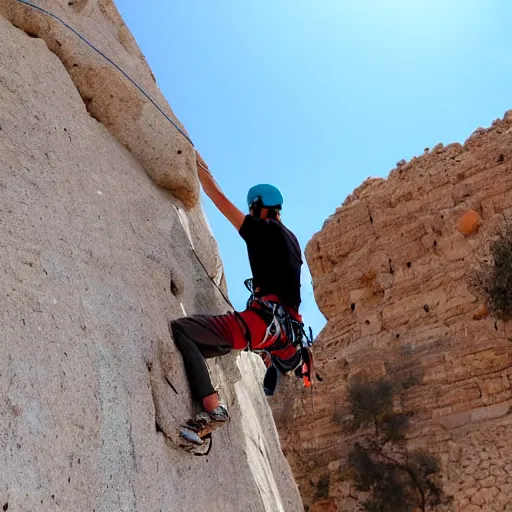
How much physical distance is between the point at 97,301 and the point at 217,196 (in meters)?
1.90

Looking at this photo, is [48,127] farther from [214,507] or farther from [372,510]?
[372,510]

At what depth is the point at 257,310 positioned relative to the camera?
438 centimetres

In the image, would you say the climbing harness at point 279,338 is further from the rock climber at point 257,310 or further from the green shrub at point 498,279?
the green shrub at point 498,279

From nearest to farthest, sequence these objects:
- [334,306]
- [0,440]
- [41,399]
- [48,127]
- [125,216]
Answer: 1. [0,440]
2. [41,399]
3. [48,127]
4. [125,216]
5. [334,306]

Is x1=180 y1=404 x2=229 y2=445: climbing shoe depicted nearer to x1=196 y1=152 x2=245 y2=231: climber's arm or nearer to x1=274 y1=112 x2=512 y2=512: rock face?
x1=196 y1=152 x2=245 y2=231: climber's arm

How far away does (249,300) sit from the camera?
4617 mm

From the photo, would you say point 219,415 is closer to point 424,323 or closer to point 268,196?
point 268,196

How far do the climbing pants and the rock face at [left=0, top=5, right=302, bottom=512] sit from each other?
10 cm

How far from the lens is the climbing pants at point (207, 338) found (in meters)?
3.88

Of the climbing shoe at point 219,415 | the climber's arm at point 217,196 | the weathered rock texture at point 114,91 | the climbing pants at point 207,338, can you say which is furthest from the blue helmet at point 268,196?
the climbing shoe at point 219,415

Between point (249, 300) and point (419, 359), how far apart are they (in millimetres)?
8840

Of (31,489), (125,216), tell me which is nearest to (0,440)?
(31,489)

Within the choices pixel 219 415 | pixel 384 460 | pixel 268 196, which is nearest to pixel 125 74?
pixel 268 196

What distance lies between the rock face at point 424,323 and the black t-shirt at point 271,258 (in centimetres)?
680
